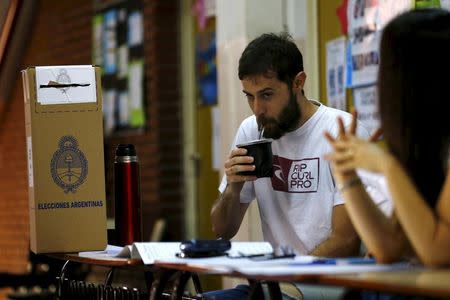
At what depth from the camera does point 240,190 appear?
3.91 m

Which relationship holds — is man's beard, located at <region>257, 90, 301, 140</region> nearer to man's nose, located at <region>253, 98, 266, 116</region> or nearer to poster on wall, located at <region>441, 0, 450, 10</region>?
man's nose, located at <region>253, 98, 266, 116</region>

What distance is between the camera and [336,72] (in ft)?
18.3

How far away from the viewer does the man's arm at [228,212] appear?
390 centimetres

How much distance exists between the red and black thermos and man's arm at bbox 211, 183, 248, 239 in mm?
302

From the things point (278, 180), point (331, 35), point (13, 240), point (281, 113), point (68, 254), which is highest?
point (331, 35)

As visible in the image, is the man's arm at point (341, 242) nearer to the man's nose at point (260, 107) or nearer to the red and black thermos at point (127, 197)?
the man's nose at point (260, 107)

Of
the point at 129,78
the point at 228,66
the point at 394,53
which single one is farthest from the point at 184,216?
the point at 394,53

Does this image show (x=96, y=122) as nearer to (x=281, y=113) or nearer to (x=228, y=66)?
(x=281, y=113)

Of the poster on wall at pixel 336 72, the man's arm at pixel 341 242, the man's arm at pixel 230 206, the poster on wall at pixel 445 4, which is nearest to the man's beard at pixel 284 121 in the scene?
the man's arm at pixel 230 206

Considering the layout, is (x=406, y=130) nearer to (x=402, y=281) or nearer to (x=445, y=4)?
(x=402, y=281)

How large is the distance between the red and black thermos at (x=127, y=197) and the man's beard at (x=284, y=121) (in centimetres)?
50

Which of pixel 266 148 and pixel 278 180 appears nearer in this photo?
pixel 266 148

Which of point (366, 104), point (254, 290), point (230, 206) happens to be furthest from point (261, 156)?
point (366, 104)

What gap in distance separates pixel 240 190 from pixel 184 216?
384 cm
